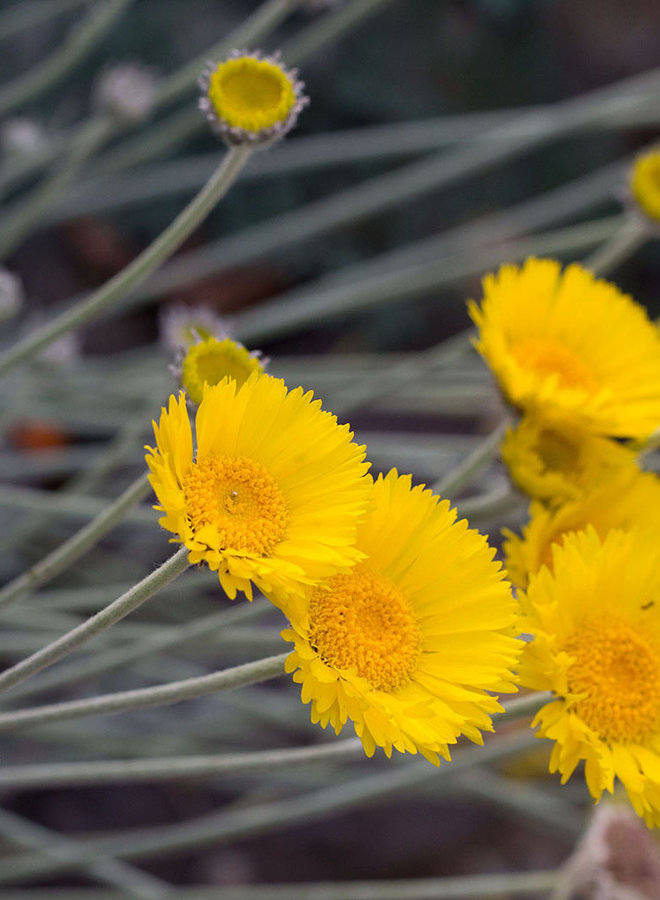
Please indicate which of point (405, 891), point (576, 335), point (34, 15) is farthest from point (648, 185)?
point (34, 15)

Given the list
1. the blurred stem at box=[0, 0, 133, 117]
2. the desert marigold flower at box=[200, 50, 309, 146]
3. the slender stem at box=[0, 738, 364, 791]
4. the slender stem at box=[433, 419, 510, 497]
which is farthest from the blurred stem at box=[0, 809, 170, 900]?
the blurred stem at box=[0, 0, 133, 117]

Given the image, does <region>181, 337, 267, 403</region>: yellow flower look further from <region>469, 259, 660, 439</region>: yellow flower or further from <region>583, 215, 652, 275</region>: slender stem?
<region>583, 215, 652, 275</region>: slender stem

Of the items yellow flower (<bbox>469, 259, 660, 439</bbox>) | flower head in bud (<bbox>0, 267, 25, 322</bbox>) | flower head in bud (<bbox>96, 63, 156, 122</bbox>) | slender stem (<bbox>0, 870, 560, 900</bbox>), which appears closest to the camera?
yellow flower (<bbox>469, 259, 660, 439</bbox>)

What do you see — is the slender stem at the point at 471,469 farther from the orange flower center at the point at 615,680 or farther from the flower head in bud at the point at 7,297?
the flower head in bud at the point at 7,297

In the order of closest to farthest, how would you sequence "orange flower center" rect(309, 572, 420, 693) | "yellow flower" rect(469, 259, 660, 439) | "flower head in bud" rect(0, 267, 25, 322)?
"orange flower center" rect(309, 572, 420, 693), "yellow flower" rect(469, 259, 660, 439), "flower head in bud" rect(0, 267, 25, 322)

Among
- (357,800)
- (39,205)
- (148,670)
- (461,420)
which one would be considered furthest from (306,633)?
(461,420)

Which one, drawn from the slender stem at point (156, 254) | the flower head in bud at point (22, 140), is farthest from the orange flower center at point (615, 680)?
the flower head in bud at point (22, 140)
